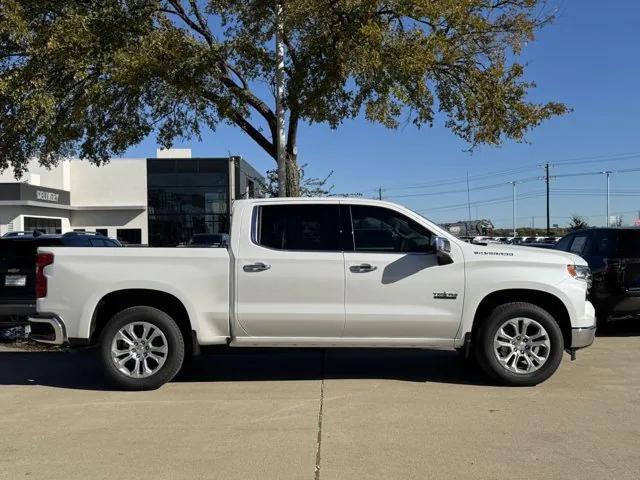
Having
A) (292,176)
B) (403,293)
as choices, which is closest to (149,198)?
(292,176)

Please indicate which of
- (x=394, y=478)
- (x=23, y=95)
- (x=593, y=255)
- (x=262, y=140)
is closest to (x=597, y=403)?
(x=394, y=478)

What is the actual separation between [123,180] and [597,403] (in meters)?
44.3

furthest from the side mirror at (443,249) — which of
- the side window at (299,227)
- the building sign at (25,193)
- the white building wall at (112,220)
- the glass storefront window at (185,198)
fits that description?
the white building wall at (112,220)

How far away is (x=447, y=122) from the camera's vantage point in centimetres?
1255

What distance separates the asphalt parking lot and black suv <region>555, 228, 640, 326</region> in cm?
124

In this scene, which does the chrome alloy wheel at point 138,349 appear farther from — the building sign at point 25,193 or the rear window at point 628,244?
the building sign at point 25,193

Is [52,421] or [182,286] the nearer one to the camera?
[52,421]

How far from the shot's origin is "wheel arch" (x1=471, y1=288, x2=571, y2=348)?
22.0 feet

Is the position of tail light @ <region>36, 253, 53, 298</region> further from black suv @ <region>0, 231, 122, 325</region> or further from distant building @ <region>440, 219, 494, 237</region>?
distant building @ <region>440, 219, 494, 237</region>

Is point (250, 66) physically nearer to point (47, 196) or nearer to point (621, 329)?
point (621, 329)

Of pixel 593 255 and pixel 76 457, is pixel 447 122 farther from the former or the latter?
pixel 76 457

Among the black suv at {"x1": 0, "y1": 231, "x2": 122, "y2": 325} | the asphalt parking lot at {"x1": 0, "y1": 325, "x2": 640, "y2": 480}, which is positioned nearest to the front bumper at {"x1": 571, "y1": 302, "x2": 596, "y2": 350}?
the asphalt parking lot at {"x1": 0, "y1": 325, "x2": 640, "y2": 480}

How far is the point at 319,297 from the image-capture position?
6.52 m

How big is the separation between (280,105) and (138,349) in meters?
5.85
